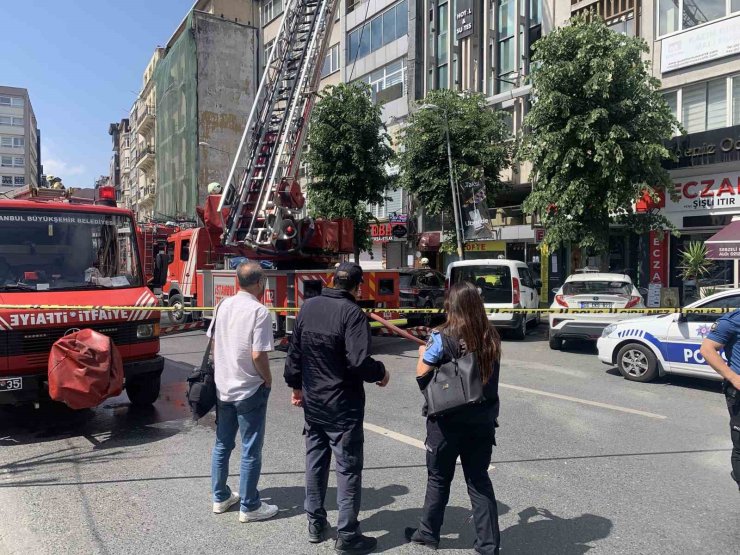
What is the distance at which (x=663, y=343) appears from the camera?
27.8 feet

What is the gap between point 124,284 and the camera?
22.6 feet

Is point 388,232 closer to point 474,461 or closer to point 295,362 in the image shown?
point 295,362

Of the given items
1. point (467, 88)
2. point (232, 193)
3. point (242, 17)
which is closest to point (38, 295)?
point (232, 193)

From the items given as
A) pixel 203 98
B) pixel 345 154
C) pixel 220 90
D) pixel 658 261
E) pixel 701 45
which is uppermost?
pixel 220 90

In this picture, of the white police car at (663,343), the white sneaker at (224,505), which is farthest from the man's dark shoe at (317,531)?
the white police car at (663,343)

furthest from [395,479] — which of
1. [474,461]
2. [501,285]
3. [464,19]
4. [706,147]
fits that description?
[464,19]

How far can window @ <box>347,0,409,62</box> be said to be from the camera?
29.6m

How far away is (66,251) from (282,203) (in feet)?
17.6

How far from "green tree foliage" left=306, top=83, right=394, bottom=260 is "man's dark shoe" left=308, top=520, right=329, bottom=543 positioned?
17239 millimetres

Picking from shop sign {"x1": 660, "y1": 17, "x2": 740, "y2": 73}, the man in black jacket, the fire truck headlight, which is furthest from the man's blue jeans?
shop sign {"x1": 660, "y1": 17, "x2": 740, "y2": 73}

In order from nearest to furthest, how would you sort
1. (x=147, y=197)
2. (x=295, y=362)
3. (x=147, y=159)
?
(x=295, y=362)
(x=147, y=159)
(x=147, y=197)

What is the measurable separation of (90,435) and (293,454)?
2.32 m

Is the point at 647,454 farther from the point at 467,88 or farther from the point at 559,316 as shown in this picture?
the point at 467,88

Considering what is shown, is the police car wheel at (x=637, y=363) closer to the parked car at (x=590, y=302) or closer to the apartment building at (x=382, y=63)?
the parked car at (x=590, y=302)
